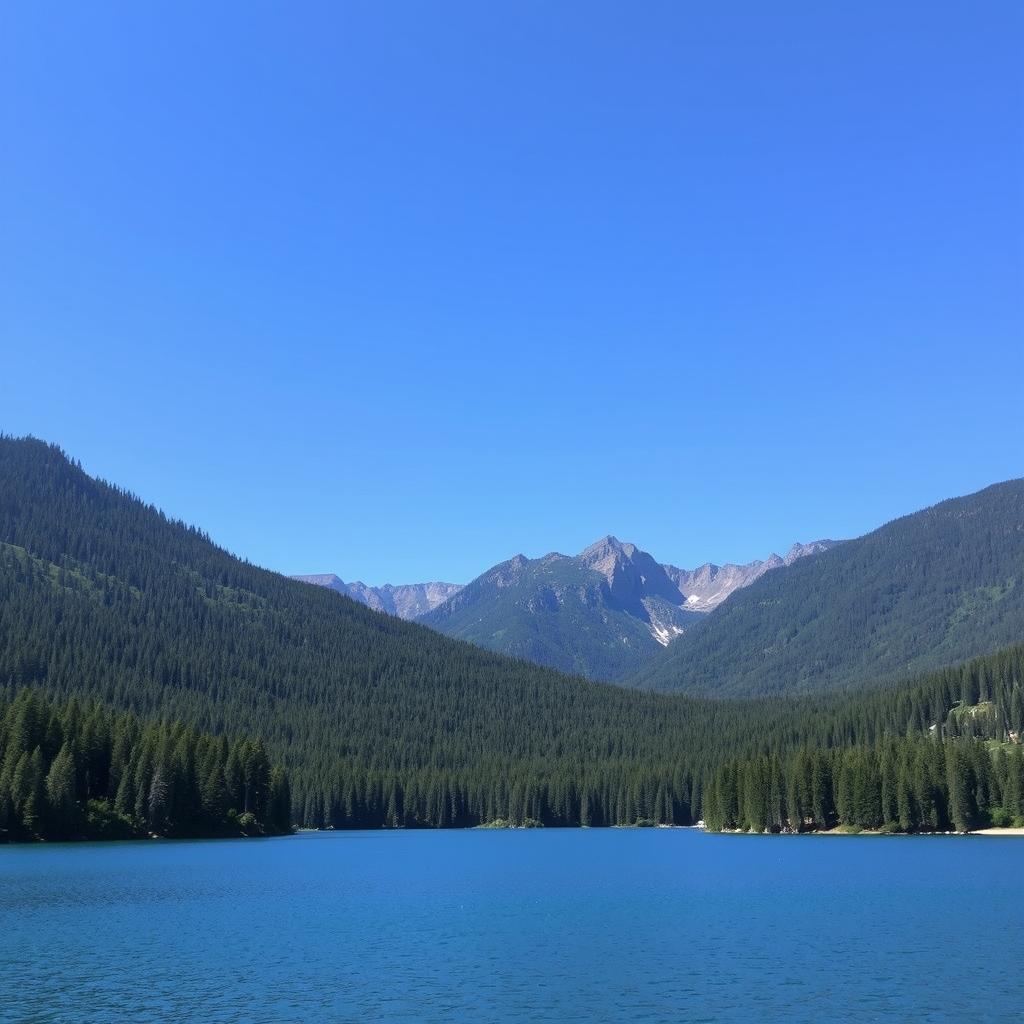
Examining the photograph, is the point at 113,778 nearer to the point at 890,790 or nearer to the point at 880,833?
the point at 880,833

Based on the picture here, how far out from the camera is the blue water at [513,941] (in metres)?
43.1

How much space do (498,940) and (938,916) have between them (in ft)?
91.9

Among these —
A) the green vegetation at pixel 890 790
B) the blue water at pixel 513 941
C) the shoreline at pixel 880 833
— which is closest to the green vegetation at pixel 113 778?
the blue water at pixel 513 941

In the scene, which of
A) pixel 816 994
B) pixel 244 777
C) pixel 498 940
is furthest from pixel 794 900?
pixel 244 777

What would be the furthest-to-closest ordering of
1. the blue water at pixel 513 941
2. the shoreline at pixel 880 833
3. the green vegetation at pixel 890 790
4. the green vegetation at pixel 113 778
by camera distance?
the green vegetation at pixel 890 790
the shoreline at pixel 880 833
the green vegetation at pixel 113 778
the blue water at pixel 513 941

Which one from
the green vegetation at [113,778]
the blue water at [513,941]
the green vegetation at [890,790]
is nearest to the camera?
the blue water at [513,941]

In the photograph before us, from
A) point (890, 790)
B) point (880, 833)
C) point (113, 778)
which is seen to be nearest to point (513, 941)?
point (113, 778)

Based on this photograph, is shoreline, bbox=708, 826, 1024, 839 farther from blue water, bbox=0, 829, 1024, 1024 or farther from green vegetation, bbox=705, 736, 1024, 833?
blue water, bbox=0, 829, 1024, 1024

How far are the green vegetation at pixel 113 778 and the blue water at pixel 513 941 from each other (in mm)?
21223

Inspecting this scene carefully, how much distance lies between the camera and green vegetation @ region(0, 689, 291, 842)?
130 meters

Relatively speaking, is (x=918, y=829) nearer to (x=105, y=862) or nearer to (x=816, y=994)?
(x=105, y=862)

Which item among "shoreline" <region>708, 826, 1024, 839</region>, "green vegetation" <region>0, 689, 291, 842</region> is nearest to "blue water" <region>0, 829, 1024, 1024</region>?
"green vegetation" <region>0, 689, 291, 842</region>

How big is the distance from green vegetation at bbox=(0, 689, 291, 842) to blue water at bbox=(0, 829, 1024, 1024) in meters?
21.2

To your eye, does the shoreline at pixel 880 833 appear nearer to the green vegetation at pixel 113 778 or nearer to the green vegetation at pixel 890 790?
the green vegetation at pixel 890 790
